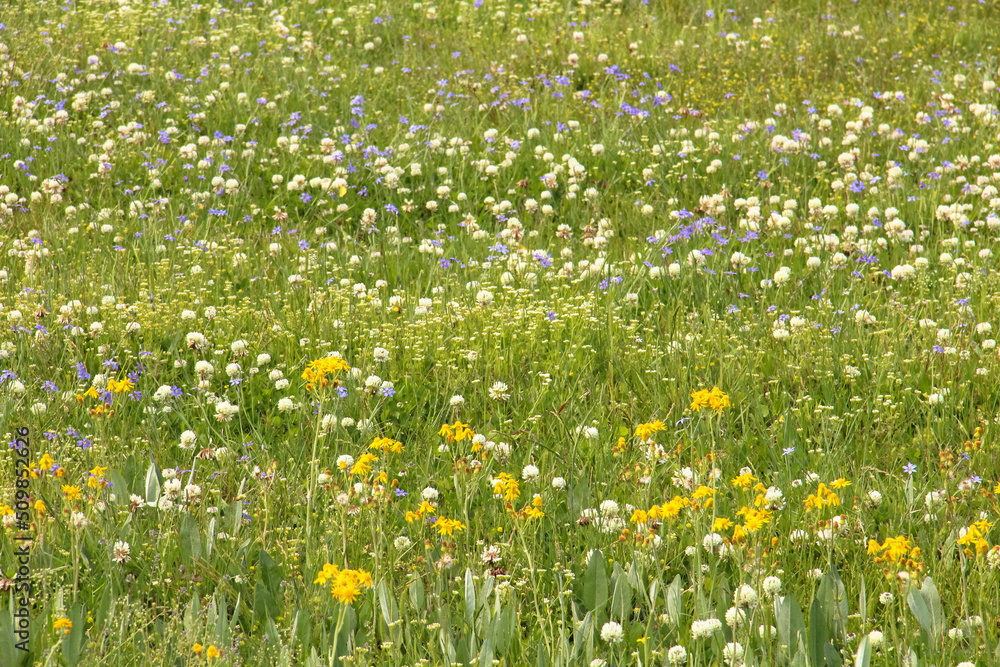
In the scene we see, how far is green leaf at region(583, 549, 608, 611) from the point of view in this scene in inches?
108

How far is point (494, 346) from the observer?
4.38 meters

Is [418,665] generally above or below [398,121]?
below

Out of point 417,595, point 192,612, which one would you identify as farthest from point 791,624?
point 192,612

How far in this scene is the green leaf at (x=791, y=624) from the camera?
2496mm

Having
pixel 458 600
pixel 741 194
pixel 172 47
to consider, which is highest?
pixel 172 47

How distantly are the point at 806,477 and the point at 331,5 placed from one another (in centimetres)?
857

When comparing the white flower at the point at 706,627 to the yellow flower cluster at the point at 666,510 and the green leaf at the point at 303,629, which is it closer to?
the yellow flower cluster at the point at 666,510

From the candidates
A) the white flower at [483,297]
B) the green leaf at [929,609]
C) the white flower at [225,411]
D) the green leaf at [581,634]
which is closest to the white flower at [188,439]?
the white flower at [225,411]

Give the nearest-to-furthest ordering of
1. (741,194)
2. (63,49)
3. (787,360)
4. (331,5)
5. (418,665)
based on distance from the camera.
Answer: (418,665)
(787,360)
(741,194)
(63,49)
(331,5)

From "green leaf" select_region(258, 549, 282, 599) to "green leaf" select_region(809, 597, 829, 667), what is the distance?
1.53m

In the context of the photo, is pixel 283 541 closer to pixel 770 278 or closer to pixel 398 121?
pixel 770 278

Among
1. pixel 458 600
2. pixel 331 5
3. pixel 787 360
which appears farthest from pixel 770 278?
pixel 331 5

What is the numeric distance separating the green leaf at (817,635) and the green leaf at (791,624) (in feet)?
0.10

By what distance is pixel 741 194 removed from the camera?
6.41 m
